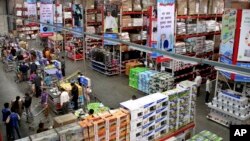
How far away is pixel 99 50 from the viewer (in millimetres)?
16406

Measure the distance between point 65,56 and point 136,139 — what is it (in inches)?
607

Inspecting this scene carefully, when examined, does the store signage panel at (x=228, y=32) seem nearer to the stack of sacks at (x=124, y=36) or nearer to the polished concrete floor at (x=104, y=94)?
the polished concrete floor at (x=104, y=94)

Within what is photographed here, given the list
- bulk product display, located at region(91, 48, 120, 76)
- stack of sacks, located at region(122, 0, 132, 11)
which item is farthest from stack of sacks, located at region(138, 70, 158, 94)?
stack of sacks, located at region(122, 0, 132, 11)

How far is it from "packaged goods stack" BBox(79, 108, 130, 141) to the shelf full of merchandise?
23516 mm

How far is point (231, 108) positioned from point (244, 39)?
8.17 ft

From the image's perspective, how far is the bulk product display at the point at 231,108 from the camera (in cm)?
962

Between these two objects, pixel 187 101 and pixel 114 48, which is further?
pixel 114 48

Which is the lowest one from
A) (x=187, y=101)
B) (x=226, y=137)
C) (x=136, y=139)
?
(x=226, y=137)

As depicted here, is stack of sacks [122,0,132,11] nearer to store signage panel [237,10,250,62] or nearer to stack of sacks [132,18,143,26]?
stack of sacks [132,18,143,26]

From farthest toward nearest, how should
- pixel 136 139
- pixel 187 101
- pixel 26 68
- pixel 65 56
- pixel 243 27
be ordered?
pixel 65 56
pixel 26 68
pixel 243 27
pixel 187 101
pixel 136 139

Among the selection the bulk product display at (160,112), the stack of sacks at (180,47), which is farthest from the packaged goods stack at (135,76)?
the bulk product display at (160,112)

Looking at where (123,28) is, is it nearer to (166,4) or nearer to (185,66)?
(185,66)

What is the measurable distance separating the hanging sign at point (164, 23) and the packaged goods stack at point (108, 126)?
3884mm

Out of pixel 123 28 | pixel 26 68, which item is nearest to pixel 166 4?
pixel 123 28
